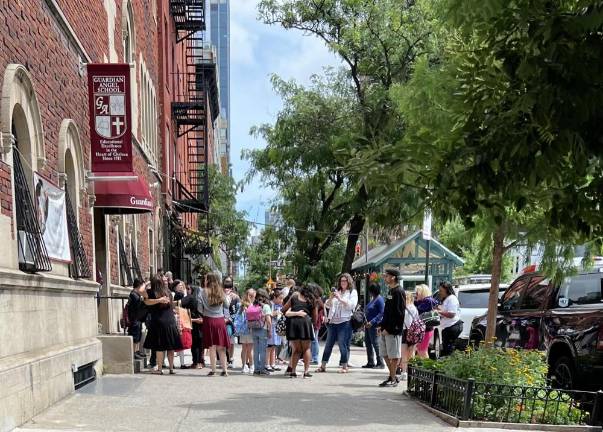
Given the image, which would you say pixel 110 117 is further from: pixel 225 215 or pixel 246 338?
pixel 225 215

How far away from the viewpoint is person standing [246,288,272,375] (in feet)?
47.9

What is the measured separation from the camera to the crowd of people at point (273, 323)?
13.8 m

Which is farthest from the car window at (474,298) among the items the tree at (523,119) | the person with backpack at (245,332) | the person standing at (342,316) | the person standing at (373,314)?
the tree at (523,119)

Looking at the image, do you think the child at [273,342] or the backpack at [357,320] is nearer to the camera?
the child at [273,342]

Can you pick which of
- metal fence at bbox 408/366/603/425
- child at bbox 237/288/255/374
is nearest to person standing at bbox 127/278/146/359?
child at bbox 237/288/255/374

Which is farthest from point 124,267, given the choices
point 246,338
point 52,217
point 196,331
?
point 52,217

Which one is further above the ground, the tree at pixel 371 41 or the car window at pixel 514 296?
the tree at pixel 371 41

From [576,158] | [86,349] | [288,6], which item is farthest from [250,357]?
[288,6]

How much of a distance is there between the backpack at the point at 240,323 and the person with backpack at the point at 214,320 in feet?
2.23

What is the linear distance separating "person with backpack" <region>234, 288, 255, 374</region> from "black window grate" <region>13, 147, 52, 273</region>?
19.0 ft

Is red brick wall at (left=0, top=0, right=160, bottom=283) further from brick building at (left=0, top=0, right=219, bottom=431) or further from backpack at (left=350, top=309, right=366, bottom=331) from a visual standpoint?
backpack at (left=350, top=309, right=366, bottom=331)

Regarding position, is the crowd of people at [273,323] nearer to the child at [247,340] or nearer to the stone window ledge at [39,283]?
the child at [247,340]

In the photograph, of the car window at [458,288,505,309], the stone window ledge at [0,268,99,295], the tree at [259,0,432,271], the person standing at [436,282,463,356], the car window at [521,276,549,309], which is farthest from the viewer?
the tree at [259,0,432,271]

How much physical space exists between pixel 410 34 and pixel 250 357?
1452 centimetres
